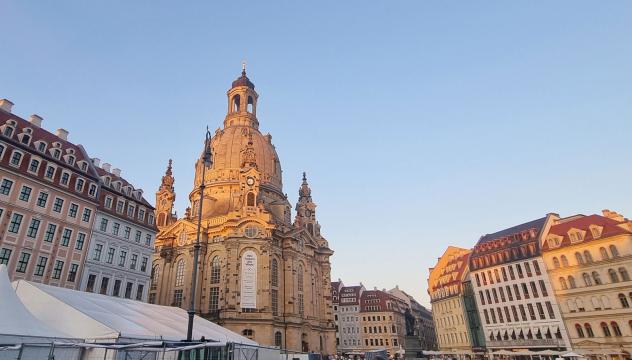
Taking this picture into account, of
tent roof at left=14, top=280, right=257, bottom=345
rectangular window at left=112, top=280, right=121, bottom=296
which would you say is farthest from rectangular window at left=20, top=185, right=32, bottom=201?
rectangular window at left=112, top=280, right=121, bottom=296

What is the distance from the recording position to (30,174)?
32781mm

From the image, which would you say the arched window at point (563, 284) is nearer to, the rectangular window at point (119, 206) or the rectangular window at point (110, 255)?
the rectangular window at point (110, 255)

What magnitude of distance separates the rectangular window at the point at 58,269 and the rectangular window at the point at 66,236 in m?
1.65

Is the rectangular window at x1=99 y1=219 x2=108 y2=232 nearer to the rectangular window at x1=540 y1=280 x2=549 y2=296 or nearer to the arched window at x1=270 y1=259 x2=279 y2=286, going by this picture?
the arched window at x1=270 y1=259 x2=279 y2=286

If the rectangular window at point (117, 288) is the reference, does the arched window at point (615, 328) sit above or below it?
below

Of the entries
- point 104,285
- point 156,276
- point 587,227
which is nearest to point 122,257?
point 104,285

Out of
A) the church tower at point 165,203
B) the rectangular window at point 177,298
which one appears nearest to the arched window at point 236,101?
the church tower at point 165,203

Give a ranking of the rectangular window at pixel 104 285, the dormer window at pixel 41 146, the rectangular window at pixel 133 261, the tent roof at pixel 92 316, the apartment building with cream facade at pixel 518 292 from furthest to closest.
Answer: the apartment building with cream facade at pixel 518 292
the rectangular window at pixel 133 261
the rectangular window at pixel 104 285
the dormer window at pixel 41 146
the tent roof at pixel 92 316

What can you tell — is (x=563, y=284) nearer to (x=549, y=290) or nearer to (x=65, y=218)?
(x=549, y=290)

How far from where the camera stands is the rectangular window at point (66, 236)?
1374 inches

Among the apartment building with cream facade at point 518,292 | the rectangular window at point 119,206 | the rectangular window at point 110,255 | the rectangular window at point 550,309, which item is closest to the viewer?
the rectangular window at point 110,255

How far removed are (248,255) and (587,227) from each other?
158 ft

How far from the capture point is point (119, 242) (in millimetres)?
40375

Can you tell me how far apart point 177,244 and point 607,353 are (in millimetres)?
61777
